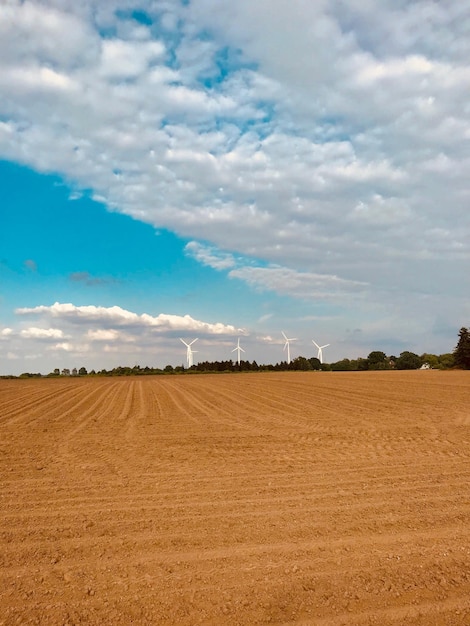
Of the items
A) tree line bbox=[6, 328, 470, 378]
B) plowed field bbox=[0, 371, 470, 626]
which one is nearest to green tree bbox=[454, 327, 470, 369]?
tree line bbox=[6, 328, 470, 378]

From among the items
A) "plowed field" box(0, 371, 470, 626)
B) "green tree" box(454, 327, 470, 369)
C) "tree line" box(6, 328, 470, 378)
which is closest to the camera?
"plowed field" box(0, 371, 470, 626)

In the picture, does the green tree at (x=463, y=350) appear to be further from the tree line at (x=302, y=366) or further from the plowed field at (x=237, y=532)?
the plowed field at (x=237, y=532)

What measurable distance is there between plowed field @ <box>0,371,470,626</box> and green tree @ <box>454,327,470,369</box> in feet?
242

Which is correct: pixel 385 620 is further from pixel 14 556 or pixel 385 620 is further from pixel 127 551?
pixel 14 556

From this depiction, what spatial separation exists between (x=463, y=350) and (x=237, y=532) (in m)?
84.5

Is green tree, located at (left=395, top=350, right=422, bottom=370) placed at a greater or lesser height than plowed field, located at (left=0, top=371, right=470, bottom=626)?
greater

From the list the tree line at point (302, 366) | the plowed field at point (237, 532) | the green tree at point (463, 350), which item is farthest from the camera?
the tree line at point (302, 366)

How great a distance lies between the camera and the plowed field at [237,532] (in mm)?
4668

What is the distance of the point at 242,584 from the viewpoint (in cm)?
507

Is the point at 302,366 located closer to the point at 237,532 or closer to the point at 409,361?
the point at 409,361

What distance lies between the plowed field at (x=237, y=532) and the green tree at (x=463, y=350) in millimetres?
73641

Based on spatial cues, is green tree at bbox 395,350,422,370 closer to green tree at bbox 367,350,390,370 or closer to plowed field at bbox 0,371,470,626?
green tree at bbox 367,350,390,370

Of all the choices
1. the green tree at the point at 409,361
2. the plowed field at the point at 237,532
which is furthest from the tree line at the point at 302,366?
the plowed field at the point at 237,532

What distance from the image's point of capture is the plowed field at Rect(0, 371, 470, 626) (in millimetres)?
4668
